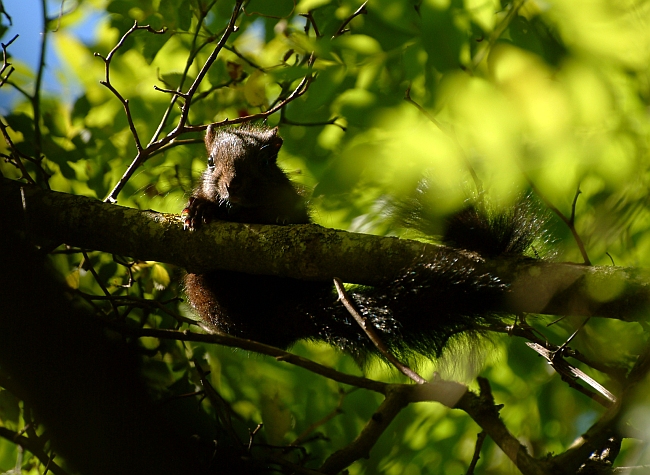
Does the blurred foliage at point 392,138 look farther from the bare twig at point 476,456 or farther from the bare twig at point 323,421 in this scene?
the bare twig at point 476,456

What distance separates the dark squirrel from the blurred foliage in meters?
0.13

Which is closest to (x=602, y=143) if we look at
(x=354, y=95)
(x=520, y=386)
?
(x=354, y=95)

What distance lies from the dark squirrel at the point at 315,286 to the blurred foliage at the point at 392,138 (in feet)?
0.44

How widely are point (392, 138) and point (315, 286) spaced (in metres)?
1.03

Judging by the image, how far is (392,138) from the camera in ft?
6.14

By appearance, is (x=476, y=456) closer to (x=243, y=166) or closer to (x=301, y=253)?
(x=301, y=253)

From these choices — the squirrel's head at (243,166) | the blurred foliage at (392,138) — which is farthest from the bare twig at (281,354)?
the squirrel's head at (243,166)

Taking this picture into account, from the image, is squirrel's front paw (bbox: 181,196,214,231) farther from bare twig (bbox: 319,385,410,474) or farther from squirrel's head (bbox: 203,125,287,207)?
bare twig (bbox: 319,385,410,474)

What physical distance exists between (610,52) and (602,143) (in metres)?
0.20

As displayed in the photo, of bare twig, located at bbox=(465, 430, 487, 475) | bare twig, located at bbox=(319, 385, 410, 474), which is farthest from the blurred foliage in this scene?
bare twig, located at bbox=(319, 385, 410, 474)

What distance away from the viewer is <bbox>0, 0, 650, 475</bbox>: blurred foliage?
143 centimetres

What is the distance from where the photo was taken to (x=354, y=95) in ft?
6.75

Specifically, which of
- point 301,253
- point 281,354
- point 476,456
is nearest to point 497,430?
point 476,456

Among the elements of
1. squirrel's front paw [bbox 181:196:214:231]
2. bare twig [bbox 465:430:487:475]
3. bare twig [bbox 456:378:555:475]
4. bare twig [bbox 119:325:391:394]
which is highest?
squirrel's front paw [bbox 181:196:214:231]
